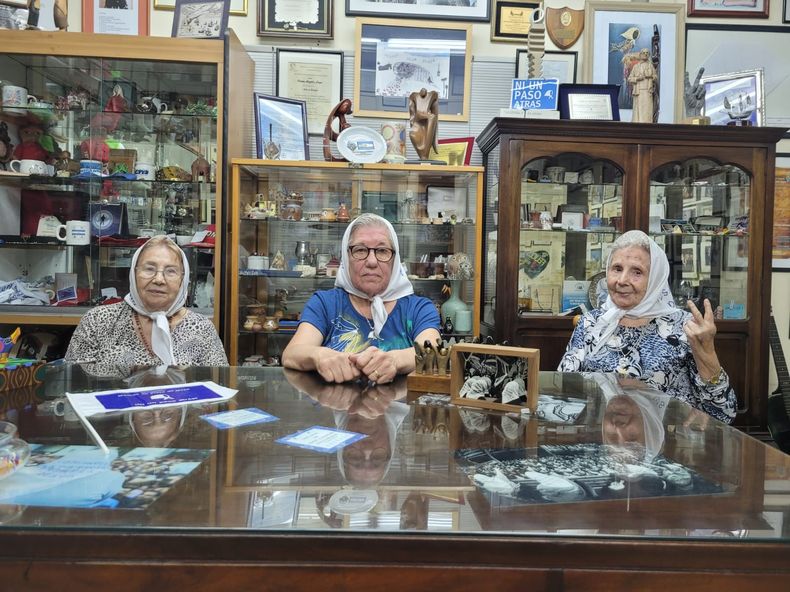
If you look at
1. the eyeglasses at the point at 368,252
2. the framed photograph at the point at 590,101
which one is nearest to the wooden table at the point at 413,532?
the eyeglasses at the point at 368,252

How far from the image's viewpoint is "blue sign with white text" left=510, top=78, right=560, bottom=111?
343 cm

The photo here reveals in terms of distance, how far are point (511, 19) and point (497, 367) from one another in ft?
10.7

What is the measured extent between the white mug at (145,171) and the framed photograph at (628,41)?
9.51ft

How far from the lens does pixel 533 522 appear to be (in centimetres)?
80

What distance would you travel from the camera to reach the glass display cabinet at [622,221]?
3.44m

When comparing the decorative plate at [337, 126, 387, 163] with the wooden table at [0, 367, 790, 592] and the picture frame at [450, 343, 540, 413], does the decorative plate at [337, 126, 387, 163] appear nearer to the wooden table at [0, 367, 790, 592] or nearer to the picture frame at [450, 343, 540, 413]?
the picture frame at [450, 343, 540, 413]

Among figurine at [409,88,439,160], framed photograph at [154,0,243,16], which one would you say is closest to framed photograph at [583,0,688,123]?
figurine at [409,88,439,160]

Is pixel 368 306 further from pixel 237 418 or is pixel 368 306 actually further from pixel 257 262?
pixel 257 262

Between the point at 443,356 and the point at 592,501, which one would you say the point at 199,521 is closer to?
the point at 592,501

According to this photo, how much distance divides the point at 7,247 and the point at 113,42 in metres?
1.42

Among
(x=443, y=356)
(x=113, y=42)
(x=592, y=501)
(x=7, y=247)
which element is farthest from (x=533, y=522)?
(x=7, y=247)

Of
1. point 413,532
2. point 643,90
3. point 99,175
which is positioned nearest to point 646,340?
point 413,532

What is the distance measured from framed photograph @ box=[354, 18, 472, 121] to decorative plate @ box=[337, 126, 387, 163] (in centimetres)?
36

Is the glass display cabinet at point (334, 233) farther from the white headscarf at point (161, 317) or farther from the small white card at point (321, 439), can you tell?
the small white card at point (321, 439)
